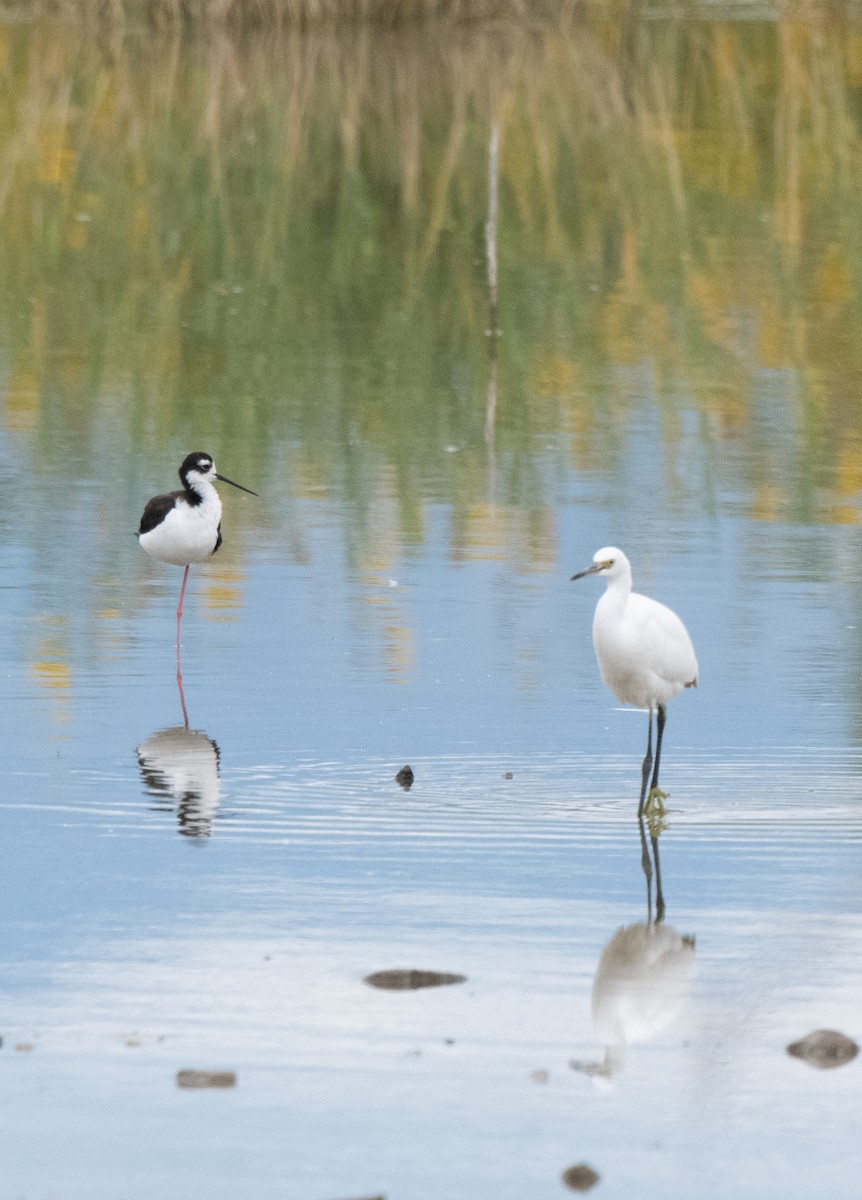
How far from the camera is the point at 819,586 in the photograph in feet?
32.1

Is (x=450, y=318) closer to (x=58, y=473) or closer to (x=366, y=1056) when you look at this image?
(x=58, y=473)

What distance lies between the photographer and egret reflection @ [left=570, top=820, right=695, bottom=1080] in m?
5.20

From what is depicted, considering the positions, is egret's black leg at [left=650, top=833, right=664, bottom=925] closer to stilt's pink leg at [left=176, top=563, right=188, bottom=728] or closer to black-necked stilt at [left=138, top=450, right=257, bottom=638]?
stilt's pink leg at [left=176, top=563, right=188, bottom=728]

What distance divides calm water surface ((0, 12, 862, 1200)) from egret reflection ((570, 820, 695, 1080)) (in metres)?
0.01

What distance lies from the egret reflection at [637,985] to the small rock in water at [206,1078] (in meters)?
0.65

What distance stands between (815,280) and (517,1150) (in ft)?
A: 41.7

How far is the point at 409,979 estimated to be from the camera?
5.55 meters

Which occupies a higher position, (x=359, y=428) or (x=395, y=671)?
(x=359, y=428)

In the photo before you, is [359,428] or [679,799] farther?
[359,428]

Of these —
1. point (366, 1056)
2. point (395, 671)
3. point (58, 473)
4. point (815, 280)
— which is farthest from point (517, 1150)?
point (815, 280)

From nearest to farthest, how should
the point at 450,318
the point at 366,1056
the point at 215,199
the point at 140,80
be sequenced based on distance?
the point at 366,1056 < the point at 450,318 < the point at 215,199 < the point at 140,80

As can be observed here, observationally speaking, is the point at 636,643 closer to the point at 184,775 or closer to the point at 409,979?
the point at 184,775

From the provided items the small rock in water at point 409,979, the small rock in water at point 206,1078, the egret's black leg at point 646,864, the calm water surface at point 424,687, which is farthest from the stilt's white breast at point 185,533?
the small rock in water at point 206,1078

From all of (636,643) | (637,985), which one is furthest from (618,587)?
(637,985)
